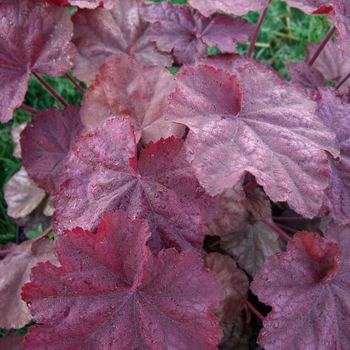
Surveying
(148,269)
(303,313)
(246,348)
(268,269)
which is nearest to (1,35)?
(148,269)

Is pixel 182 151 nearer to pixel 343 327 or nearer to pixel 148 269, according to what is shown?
pixel 148 269

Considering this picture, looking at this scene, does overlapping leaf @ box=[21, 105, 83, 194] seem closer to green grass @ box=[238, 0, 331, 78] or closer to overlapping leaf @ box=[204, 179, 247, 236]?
overlapping leaf @ box=[204, 179, 247, 236]

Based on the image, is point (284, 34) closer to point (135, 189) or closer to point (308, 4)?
point (308, 4)

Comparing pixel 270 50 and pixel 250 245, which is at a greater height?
pixel 270 50

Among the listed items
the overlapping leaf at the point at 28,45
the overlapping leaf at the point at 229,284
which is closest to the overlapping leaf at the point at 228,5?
the overlapping leaf at the point at 28,45

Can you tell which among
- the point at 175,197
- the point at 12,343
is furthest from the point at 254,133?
the point at 12,343

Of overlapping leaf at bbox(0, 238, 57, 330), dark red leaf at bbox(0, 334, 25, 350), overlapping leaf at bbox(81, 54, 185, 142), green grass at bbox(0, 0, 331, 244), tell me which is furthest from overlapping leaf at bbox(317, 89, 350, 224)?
green grass at bbox(0, 0, 331, 244)
